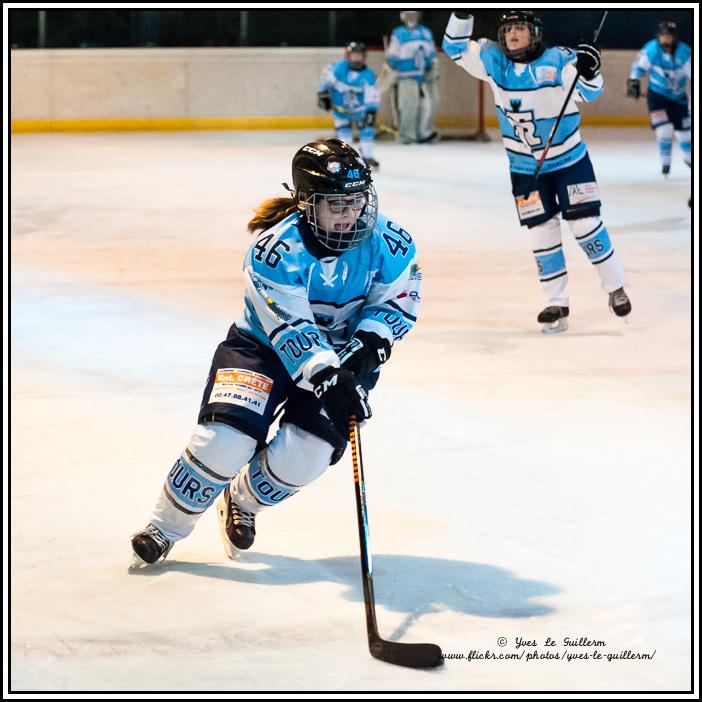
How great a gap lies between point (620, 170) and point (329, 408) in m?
8.70

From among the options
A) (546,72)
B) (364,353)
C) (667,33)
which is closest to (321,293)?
(364,353)

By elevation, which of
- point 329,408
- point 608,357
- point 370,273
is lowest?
point 608,357

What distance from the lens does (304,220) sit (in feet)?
9.32

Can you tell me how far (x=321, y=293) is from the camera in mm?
2850

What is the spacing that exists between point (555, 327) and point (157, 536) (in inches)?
114

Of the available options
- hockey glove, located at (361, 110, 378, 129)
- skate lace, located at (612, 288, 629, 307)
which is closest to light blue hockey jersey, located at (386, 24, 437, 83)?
hockey glove, located at (361, 110, 378, 129)

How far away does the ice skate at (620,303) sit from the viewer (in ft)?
17.9

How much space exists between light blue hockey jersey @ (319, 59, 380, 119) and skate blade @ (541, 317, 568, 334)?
6295mm

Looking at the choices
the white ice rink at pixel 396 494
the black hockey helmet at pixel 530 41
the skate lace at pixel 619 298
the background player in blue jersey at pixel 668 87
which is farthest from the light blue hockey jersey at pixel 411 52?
the skate lace at pixel 619 298

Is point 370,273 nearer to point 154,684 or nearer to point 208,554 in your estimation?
point 208,554

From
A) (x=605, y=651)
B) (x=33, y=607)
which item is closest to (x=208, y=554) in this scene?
(x=33, y=607)

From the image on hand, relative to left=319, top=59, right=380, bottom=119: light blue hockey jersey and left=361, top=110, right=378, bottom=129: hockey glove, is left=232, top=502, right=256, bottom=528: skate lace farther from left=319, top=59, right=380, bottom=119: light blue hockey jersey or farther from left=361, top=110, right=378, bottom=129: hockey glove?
left=319, top=59, right=380, bottom=119: light blue hockey jersey

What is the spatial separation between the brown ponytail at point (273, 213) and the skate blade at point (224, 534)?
652 mm

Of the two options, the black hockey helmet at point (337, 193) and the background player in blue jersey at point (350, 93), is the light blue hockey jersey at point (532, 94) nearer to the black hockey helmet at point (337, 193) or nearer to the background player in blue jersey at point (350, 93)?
the black hockey helmet at point (337, 193)
